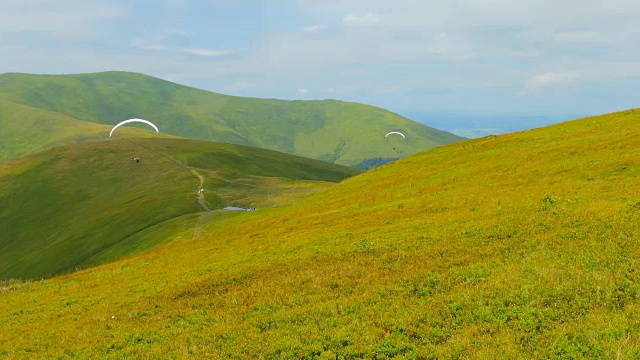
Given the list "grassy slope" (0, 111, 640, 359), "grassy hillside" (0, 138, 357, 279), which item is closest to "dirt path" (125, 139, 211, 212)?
"grassy hillside" (0, 138, 357, 279)

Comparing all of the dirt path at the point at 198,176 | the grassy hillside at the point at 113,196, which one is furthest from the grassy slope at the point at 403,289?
the dirt path at the point at 198,176

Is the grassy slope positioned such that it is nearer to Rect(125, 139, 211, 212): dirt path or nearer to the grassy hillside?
the grassy hillside

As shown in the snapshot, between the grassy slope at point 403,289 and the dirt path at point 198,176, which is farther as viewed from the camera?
the dirt path at point 198,176

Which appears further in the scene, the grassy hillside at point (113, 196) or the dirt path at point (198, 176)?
the dirt path at point (198, 176)

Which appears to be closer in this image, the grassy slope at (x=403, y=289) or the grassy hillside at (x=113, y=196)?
the grassy slope at (x=403, y=289)

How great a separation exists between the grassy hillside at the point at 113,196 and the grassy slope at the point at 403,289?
1474 inches

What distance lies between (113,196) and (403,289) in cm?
13145

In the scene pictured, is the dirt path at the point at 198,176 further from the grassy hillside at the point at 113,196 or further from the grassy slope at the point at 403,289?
the grassy slope at the point at 403,289

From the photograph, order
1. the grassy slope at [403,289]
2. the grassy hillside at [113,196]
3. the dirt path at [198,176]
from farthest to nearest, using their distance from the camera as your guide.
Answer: the dirt path at [198,176] < the grassy hillside at [113,196] < the grassy slope at [403,289]

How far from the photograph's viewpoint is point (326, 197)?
63625 millimetres

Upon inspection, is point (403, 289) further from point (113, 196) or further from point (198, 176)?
point (113, 196)

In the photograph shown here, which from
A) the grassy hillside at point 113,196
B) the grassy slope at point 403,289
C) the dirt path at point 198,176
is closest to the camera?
the grassy slope at point 403,289

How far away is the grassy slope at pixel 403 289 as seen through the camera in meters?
13.4

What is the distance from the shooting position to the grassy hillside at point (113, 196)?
274 ft
